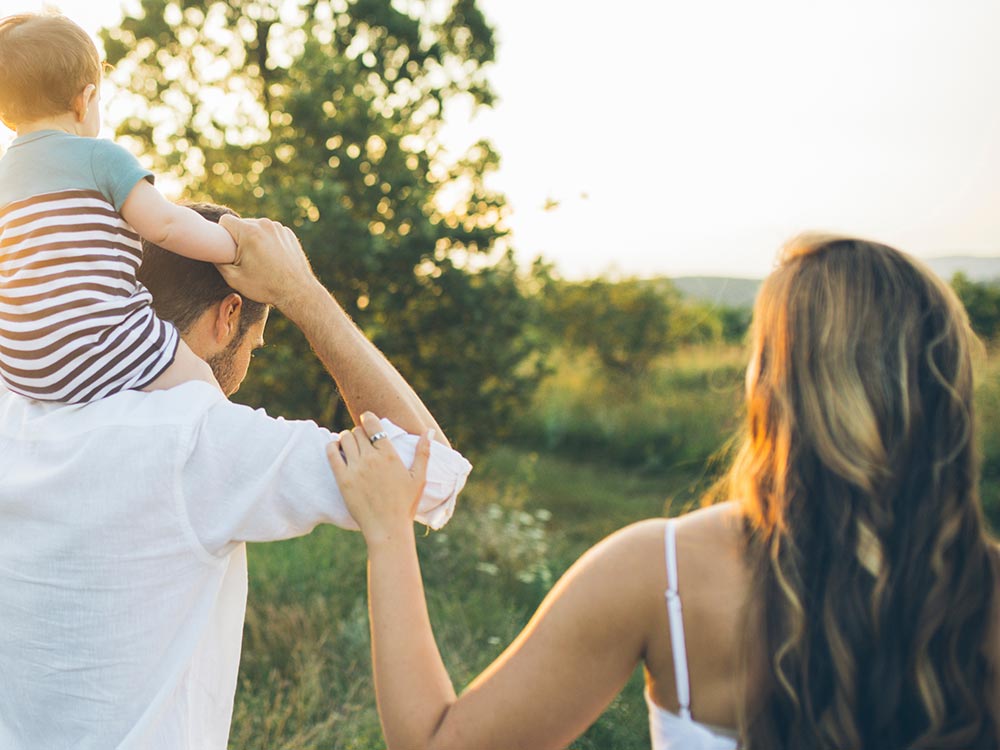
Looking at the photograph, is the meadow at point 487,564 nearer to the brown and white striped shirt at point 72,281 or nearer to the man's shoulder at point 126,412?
the man's shoulder at point 126,412

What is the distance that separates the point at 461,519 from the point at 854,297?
5924 mm

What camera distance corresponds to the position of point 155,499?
1.53 metres

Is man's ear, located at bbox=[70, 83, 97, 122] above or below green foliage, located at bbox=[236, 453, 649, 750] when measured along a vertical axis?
above

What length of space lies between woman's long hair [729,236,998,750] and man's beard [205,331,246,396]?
1.18m

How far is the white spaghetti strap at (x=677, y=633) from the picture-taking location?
1.38 meters

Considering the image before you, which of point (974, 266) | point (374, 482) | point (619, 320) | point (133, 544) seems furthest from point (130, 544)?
point (974, 266)

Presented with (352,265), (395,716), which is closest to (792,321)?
(395,716)

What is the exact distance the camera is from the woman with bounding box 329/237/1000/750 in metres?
1.32

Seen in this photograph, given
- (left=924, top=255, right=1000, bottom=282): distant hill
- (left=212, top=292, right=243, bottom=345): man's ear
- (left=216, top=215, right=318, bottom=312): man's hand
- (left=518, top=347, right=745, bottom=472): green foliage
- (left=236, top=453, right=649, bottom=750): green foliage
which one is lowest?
(left=518, top=347, right=745, bottom=472): green foliage

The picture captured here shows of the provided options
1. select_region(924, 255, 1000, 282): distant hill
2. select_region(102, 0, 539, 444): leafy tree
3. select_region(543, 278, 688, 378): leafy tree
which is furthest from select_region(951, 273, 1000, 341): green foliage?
select_region(102, 0, 539, 444): leafy tree

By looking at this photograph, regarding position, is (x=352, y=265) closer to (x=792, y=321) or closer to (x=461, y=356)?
(x=461, y=356)

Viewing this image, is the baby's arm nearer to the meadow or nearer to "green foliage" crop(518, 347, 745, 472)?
the meadow

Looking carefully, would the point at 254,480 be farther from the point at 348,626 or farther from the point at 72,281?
the point at 348,626

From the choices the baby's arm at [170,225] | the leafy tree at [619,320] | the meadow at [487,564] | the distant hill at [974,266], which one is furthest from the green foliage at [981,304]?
the baby's arm at [170,225]
